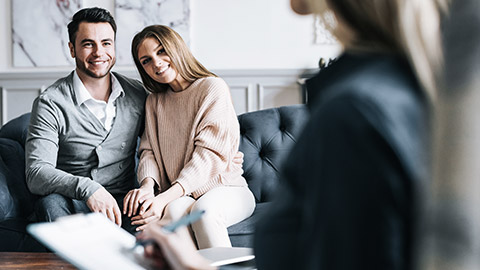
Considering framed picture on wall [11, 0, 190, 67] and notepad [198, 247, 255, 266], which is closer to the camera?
notepad [198, 247, 255, 266]

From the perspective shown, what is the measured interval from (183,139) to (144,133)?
0.68ft

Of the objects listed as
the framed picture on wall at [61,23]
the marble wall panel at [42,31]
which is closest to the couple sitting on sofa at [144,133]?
the framed picture on wall at [61,23]

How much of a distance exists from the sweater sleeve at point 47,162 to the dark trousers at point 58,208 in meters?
0.03

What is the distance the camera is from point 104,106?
2.12 meters

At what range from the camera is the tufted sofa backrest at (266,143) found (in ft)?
7.54

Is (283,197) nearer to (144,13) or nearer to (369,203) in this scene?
(369,203)

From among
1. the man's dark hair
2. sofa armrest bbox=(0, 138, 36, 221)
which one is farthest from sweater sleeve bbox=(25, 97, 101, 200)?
the man's dark hair

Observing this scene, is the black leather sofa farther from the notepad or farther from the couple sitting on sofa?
the notepad

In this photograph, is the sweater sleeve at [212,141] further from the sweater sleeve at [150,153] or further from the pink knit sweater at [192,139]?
the sweater sleeve at [150,153]

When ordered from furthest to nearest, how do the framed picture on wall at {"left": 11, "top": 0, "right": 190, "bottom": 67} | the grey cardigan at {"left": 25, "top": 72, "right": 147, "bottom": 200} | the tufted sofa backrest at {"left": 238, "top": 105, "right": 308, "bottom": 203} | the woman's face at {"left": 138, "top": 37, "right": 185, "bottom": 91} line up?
the framed picture on wall at {"left": 11, "top": 0, "right": 190, "bottom": 67}, the tufted sofa backrest at {"left": 238, "top": 105, "right": 308, "bottom": 203}, the woman's face at {"left": 138, "top": 37, "right": 185, "bottom": 91}, the grey cardigan at {"left": 25, "top": 72, "right": 147, "bottom": 200}

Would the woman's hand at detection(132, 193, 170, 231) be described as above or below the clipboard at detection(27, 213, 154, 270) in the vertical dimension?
below

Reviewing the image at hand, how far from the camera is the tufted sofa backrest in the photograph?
2.30 m

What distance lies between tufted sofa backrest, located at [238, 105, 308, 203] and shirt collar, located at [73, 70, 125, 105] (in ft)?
1.95

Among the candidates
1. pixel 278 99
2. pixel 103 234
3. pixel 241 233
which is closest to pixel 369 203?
pixel 103 234
